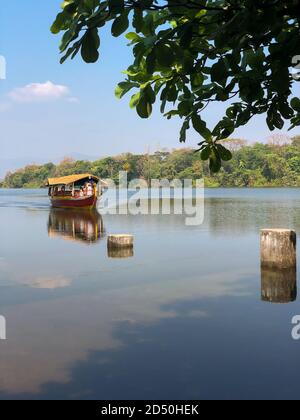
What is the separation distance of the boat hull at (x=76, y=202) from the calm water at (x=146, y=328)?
24.0m

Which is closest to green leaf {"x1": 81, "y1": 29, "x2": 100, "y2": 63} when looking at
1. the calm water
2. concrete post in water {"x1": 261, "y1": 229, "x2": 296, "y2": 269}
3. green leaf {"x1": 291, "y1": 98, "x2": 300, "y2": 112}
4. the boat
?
green leaf {"x1": 291, "y1": 98, "x2": 300, "y2": 112}

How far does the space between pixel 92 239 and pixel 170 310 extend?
42.2 feet

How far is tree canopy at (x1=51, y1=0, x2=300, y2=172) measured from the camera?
8.46 ft

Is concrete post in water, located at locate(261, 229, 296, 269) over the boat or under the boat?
under

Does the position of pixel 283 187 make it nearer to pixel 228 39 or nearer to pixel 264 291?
pixel 264 291

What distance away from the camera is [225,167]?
10950 centimetres

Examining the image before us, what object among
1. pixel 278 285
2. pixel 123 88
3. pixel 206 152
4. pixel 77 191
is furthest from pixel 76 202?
pixel 123 88

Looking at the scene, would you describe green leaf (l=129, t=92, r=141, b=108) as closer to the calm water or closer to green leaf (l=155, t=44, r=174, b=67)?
green leaf (l=155, t=44, r=174, b=67)

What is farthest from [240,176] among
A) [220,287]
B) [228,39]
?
[228,39]

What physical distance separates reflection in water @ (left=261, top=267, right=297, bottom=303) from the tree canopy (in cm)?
680

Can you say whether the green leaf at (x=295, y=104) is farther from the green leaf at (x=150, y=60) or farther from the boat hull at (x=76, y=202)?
the boat hull at (x=76, y=202)

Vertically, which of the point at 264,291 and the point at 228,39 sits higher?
the point at 228,39

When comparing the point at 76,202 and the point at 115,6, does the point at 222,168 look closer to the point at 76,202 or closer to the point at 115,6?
the point at 76,202

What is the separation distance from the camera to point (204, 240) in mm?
21125
